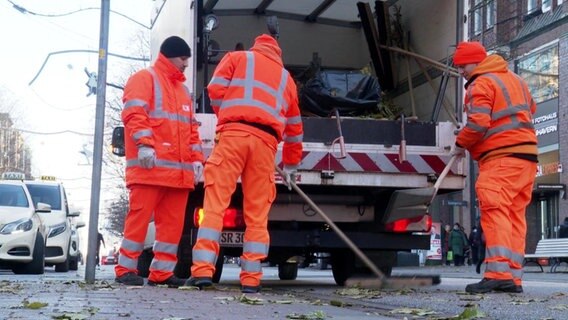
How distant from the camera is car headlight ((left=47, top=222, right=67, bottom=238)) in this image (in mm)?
17484

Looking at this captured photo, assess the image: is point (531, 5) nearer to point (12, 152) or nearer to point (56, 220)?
point (56, 220)

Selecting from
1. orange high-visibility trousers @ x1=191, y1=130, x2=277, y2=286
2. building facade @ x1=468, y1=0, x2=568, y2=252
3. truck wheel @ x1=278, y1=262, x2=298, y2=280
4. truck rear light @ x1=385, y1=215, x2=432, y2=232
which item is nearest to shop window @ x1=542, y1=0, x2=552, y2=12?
building facade @ x1=468, y1=0, x2=568, y2=252

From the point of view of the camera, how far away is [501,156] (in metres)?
8.46

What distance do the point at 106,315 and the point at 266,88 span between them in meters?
3.16

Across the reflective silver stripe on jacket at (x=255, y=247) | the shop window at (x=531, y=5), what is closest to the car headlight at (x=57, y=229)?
the reflective silver stripe on jacket at (x=255, y=247)

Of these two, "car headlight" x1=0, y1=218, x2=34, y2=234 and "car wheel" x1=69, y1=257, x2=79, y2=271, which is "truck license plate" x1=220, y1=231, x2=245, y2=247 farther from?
"car wheel" x1=69, y1=257, x2=79, y2=271

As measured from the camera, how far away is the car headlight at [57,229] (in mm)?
17484

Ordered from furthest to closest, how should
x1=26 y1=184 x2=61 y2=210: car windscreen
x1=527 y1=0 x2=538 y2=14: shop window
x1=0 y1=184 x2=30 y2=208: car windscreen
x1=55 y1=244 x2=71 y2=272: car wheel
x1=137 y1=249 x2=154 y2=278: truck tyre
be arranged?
x1=527 y1=0 x2=538 y2=14: shop window < x1=26 y1=184 x2=61 y2=210: car windscreen < x1=55 y1=244 x2=71 y2=272: car wheel < x1=0 y1=184 x2=30 y2=208: car windscreen < x1=137 y1=249 x2=154 y2=278: truck tyre

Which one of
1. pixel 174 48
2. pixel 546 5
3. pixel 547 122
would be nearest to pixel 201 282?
pixel 174 48

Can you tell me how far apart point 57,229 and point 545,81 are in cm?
2102

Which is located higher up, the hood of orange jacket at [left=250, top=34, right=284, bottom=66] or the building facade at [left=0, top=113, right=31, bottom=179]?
the building facade at [left=0, top=113, right=31, bottom=179]

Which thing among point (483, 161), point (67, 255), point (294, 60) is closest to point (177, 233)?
point (483, 161)

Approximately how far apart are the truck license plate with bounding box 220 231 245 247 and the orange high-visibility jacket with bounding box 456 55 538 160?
2.24m

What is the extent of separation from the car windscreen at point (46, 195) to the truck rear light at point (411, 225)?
9270 millimetres
